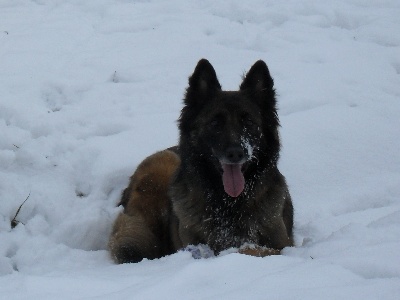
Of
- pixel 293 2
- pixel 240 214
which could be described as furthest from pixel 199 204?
pixel 293 2

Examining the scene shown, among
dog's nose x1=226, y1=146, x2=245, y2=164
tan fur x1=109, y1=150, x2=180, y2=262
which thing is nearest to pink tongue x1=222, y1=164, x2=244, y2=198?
dog's nose x1=226, y1=146, x2=245, y2=164

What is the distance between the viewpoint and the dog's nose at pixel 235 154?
428cm

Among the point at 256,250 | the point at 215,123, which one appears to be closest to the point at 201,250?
the point at 256,250

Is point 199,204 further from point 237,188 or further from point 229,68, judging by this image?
point 229,68

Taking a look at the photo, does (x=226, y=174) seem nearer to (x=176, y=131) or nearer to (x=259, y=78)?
(x=259, y=78)

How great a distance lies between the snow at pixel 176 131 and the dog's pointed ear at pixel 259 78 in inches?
56.1

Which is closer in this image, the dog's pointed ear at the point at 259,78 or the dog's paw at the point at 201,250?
the dog's paw at the point at 201,250

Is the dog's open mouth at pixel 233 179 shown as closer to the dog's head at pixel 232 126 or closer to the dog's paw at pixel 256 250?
the dog's head at pixel 232 126

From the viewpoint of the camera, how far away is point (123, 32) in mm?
8758

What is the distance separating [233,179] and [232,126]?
45 centimetres

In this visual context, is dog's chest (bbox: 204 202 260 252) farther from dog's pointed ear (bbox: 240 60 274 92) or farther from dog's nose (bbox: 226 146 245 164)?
dog's pointed ear (bbox: 240 60 274 92)

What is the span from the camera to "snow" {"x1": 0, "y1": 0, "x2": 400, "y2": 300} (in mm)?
2938

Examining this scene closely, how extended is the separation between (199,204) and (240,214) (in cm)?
38

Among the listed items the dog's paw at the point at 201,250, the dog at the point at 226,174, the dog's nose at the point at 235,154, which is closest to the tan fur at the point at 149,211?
the dog at the point at 226,174
